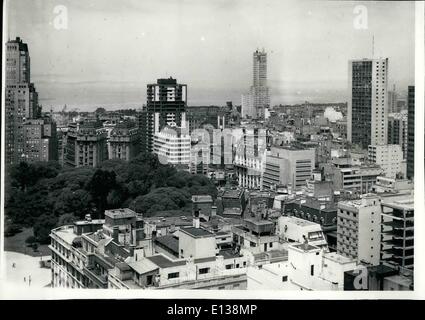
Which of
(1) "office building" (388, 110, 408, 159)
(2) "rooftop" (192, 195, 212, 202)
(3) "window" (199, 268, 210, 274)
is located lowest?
(3) "window" (199, 268, 210, 274)

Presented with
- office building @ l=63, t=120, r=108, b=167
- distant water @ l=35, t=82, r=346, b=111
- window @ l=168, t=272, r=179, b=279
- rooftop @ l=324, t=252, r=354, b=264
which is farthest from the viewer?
office building @ l=63, t=120, r=108, b=167

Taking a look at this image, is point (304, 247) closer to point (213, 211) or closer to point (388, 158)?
point (213, 211)

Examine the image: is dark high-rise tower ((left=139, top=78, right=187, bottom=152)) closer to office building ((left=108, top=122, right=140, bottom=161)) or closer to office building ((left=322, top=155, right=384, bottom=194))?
office building ((left=108, top=122, right=140, bottom=161))

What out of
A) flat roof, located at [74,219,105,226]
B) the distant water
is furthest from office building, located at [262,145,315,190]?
flat roof, located at [74,219,105,226]

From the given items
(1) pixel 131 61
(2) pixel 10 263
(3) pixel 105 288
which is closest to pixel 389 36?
(1) pixel 131 61

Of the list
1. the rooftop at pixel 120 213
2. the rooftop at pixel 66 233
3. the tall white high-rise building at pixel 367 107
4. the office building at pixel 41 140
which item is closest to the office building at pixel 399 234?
the tall white high-rise building at pixel 367 107

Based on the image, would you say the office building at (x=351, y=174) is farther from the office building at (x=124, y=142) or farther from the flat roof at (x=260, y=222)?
the office building at (x=124, y=142)
